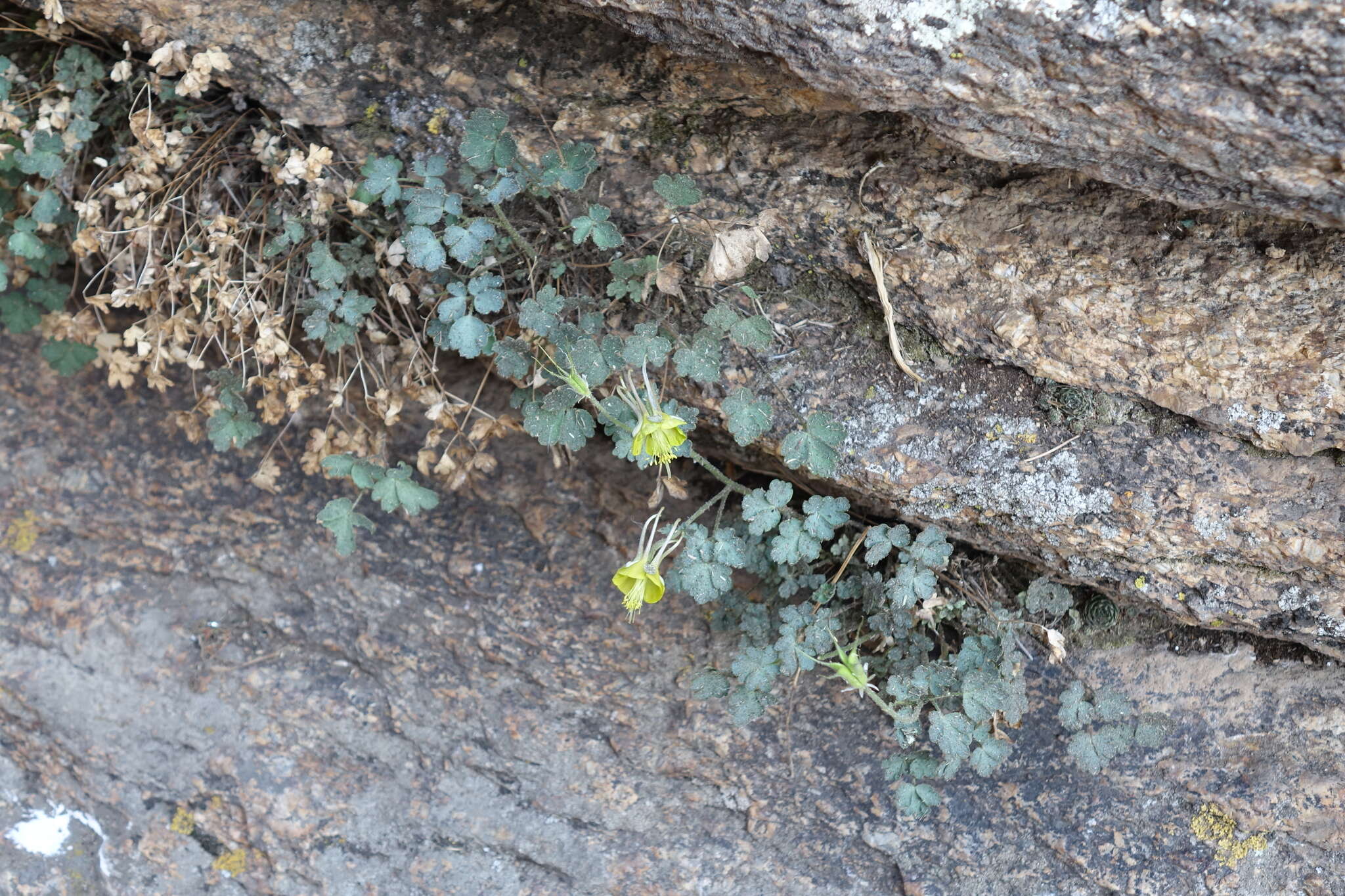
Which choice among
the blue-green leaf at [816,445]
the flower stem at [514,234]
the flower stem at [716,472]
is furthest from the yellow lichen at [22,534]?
the blue-green leaf at [816,445]

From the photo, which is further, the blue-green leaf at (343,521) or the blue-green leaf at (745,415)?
the blue-green leaf at (343,521)

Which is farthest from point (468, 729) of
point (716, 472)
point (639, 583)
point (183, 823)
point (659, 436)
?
point (659, 436)

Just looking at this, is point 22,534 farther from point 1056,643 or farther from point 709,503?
point 1056,643

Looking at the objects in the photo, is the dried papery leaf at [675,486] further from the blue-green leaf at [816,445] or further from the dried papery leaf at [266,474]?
the dried papery leaf at [266,474]

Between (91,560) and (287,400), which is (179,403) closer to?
(91,560)

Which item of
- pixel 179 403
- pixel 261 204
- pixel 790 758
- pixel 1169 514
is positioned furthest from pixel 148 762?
pixel 1169 514

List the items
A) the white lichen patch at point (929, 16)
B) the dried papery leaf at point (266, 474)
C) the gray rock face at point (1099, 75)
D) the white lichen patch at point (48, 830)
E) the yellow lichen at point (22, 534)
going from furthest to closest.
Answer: the yellow lichen at point (22, 534) < the white lichen patch at point (48, 830) < the dried papery leaf at point (266, 474) < the white lichen patch at point (929, 16) < the gray rock face at point (1099, 75)

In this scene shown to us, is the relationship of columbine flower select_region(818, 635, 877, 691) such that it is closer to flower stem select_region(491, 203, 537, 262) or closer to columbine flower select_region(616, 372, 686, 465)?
columbine flower select_region(616, 372, 686, 465)
